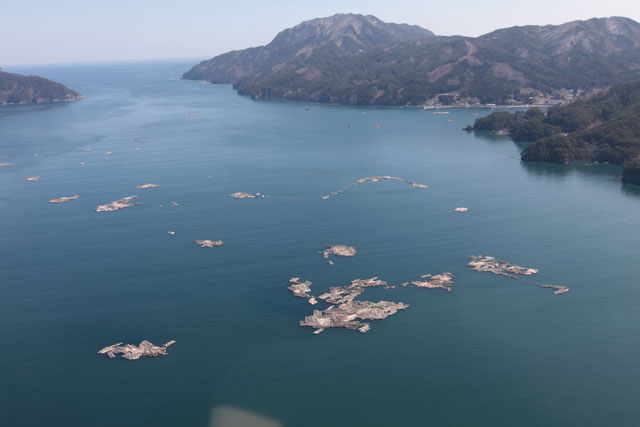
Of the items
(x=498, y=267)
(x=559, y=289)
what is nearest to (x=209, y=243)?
(x=498, y=267)

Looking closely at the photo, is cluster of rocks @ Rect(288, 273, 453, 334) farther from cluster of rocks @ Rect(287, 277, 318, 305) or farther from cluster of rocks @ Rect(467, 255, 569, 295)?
cluster of rocks @ Rect(467, 255, 569, 295)

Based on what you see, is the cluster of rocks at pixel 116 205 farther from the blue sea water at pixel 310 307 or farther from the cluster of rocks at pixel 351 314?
the cluster of rocks at pixel 351 314

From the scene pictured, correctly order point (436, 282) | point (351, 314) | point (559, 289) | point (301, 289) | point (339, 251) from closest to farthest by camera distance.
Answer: point (351, 314) < point (559, 289) < point (301, 289) < point (436, 282) < point (339, 251)

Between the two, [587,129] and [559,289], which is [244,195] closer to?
[559,289]

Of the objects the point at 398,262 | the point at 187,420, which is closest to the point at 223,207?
the point at 398,262

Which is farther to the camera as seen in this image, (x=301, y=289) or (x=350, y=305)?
(x=301, y=289)

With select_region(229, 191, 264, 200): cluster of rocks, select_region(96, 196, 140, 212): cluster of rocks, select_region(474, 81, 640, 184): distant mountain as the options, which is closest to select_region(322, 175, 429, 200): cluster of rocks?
select_region(229, 191, 264, 200): cluster of rocks
